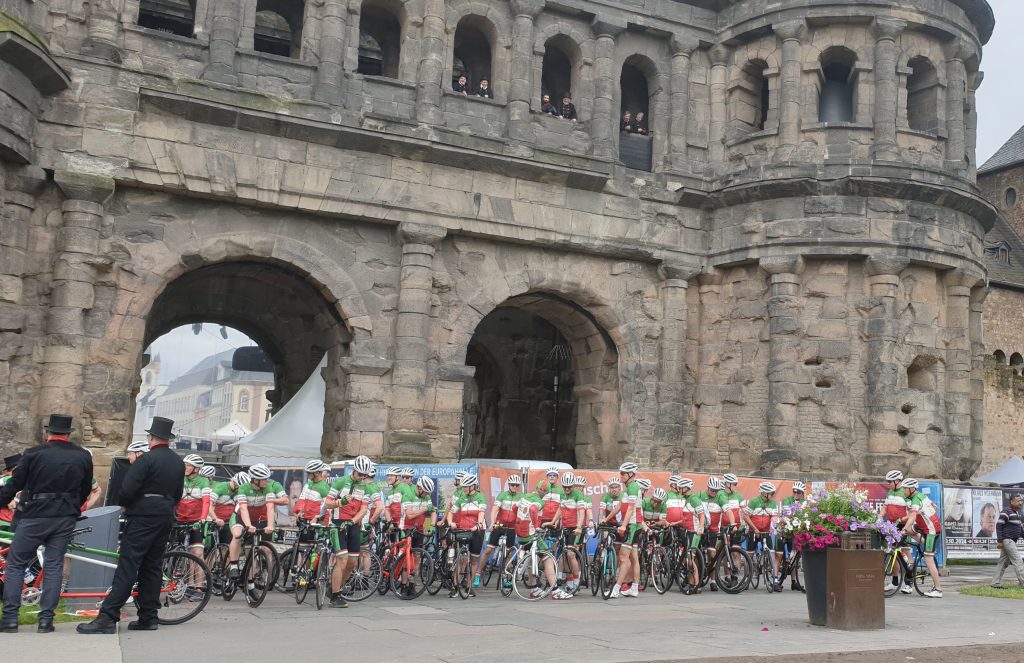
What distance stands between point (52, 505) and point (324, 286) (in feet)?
28.7

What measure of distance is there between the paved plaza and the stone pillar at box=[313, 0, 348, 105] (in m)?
8.52

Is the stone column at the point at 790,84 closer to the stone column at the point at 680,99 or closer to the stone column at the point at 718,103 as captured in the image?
the stone column at the point at 718,103

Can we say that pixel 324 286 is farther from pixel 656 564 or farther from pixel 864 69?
pixel 864 69

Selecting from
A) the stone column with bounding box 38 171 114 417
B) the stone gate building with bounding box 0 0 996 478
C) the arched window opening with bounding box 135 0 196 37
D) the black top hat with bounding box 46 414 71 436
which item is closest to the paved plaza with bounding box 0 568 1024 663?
the black top hat with bounding box 46 414 71 436

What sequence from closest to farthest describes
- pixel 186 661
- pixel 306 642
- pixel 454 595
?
pixel 186 661
pixel 306 642
pixel 454 595

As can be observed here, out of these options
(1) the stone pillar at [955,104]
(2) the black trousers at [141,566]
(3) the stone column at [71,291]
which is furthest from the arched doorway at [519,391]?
(2) the black trousers at [141,566]

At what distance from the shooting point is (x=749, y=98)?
69.2ft

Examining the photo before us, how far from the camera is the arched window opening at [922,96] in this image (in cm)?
2036

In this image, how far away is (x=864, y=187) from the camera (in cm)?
1928

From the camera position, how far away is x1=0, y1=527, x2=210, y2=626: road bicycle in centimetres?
987

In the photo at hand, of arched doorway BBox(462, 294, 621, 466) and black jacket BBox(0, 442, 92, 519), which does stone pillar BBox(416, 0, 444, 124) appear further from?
black jacket BBox(0, 442, 92, 519)

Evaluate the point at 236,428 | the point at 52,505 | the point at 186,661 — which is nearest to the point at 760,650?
the point at 186,661

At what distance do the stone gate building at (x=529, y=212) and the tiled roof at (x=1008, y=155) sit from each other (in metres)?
21.0

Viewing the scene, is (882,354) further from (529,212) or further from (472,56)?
(472,56)
